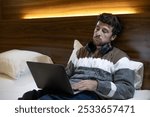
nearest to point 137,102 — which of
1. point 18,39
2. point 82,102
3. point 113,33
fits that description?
point 82,102

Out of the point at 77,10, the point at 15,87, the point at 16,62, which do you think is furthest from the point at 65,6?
the point at 15,87

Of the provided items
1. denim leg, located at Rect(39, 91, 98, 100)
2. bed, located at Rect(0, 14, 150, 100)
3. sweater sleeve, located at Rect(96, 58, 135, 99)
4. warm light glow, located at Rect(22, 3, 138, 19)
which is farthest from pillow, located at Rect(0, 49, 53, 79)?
sweater sleeve, located at Rect(96, 58, 135, 99)

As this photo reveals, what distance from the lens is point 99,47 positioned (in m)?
1.93

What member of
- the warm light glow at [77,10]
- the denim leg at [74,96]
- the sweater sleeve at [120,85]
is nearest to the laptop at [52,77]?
the denim leg at [74,96]

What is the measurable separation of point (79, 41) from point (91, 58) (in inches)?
19.9

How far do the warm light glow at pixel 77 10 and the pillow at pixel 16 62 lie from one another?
51 cm

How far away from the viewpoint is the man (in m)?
1.62

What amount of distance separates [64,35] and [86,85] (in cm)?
Result: 97

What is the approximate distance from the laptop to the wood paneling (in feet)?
3.28

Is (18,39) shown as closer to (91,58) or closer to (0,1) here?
(0,1)

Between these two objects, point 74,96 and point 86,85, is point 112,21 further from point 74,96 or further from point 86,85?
point 74,96

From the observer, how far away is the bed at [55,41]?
1.97 m

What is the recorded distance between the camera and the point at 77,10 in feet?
8.30

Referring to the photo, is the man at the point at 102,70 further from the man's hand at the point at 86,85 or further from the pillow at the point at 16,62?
the pillow at the point at 16,62
